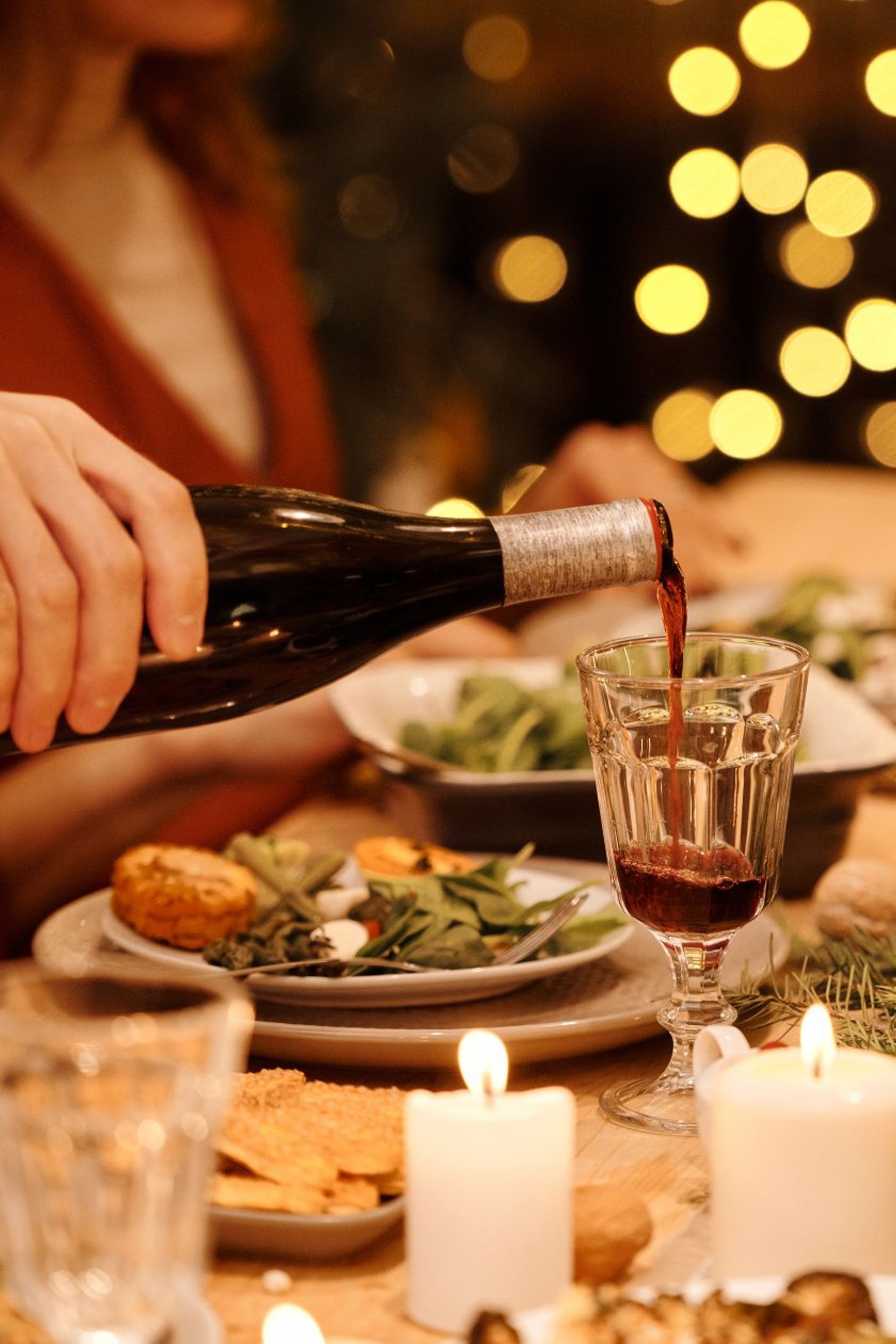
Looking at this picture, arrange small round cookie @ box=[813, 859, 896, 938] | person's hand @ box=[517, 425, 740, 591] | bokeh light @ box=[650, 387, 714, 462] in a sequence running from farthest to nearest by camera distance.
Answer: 1. bokeh light @ box=[650, 387, 714, 462]
2. person's hand @ box=[517, 425, 740, 591]
3. small round cookie @ box=[813, 859, 896, 938]

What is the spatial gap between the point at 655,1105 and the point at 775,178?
4.04 metres

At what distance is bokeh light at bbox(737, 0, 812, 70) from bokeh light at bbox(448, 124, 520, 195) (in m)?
0.76

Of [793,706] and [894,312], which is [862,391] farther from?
[793,706]

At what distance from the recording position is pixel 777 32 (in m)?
4.31

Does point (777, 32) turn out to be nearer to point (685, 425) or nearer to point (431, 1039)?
point (685, 425)

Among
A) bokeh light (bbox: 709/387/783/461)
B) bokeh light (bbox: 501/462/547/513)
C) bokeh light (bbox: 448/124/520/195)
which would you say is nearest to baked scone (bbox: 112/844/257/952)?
bokeh light (bbox: 501/462/547/513)

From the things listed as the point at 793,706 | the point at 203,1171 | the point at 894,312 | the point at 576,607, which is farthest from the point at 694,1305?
the point at 894,312

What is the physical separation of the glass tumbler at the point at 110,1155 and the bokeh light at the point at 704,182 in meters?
4.31

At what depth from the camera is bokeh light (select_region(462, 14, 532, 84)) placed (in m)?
4.33

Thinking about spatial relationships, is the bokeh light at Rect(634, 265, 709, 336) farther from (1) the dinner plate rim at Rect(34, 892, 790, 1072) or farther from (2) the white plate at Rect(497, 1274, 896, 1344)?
(2) the white plate at Rect(497, 1274, 896, 1344)

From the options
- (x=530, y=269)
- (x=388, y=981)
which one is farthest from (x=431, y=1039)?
(x=530, y=269)

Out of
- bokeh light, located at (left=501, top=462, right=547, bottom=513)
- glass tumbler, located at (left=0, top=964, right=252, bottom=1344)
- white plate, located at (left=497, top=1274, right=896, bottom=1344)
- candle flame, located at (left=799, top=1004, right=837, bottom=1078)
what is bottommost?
bokeh light, located at (left=501, top=462, right=547, bottom=513)

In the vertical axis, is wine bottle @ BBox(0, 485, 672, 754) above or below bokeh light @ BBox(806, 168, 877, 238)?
below

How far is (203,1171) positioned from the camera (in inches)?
16.4
